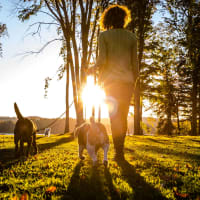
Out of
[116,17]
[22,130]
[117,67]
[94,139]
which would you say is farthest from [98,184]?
[116,17]

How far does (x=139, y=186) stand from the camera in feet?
8.61

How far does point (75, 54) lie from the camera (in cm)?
1262

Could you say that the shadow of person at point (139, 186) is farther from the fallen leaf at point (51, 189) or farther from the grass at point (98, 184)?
the fallen leaf at point (51, 189)

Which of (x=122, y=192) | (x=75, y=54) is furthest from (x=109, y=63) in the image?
(x=75, y=54)

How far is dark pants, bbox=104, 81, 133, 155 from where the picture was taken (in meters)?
3.93

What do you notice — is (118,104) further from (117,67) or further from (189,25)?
(189,25)

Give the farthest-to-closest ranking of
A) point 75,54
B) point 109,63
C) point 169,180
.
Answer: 1. point 75,54
2. point 109,63
3. point 169,180

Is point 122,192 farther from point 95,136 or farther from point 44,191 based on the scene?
point 95,136

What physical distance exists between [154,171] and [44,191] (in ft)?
6.67

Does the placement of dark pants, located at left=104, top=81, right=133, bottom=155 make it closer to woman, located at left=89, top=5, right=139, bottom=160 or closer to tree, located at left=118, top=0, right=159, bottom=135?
woman, located at left=89, top=5, right=139, bottom=160

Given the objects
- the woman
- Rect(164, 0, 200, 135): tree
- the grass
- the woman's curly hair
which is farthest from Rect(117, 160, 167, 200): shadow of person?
Rect(164, 0, 200, 135): tree

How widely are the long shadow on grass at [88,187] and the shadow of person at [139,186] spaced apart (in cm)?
27

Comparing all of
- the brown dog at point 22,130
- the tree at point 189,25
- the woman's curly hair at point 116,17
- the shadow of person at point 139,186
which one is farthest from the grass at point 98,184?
the tree at point 189,25

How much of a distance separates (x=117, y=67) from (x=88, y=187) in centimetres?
230
